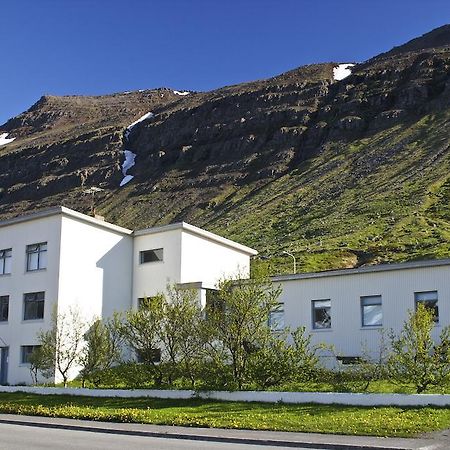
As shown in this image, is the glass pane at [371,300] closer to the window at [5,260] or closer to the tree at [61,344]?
the tree at [61,344]

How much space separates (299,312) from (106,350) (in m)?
9.11

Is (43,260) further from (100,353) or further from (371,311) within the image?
(371,311)

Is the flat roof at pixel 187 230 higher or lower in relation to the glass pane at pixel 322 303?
higher

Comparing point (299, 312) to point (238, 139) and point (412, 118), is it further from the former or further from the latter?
point (238, 139)

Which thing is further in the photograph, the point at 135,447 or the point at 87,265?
the point at 87,265

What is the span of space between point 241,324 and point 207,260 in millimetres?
13439

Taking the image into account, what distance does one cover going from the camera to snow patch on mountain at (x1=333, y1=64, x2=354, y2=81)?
495 ft

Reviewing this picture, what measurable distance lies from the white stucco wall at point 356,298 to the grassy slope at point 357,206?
97.2 ft

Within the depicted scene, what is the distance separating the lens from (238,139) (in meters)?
134

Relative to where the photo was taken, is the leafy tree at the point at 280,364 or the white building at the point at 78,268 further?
the white building at the point at 78,268

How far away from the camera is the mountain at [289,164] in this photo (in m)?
76.1

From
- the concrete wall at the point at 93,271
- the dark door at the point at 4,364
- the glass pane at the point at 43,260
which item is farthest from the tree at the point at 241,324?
the dark door at the point at 4,364

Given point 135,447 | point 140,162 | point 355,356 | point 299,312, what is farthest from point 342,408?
point 140,162

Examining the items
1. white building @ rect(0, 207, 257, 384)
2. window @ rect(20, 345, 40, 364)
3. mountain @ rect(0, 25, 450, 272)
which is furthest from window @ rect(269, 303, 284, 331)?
mountain @ rect(0, 25, 450, 272)
